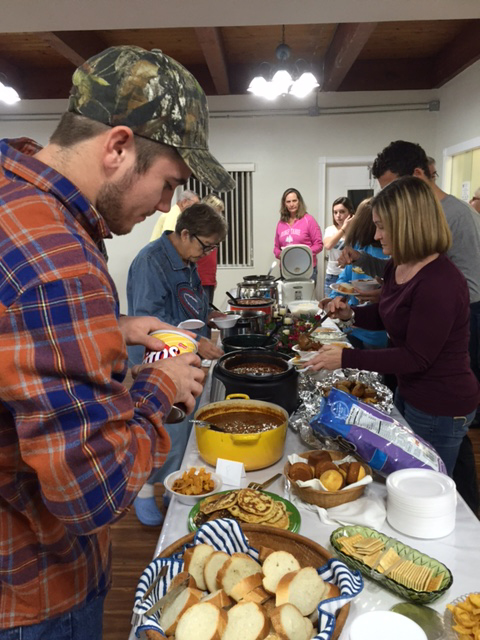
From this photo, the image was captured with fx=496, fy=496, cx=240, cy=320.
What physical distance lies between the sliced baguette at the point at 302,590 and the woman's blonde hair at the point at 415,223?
122 cm

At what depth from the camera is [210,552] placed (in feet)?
2.88

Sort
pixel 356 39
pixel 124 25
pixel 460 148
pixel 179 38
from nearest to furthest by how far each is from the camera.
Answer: pixel 124 25, pixel 356 39, pixel 179 38, pixel 460 148

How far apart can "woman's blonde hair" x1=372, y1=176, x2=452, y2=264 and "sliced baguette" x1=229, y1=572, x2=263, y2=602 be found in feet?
4.10

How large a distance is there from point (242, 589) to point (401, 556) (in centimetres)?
35

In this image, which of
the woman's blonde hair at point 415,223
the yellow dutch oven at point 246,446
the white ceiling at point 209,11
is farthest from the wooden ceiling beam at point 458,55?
the yellow dutch oven at point 246,446

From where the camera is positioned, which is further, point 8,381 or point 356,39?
point 356,39

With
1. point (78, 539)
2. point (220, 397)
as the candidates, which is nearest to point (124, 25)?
point (220, 397)

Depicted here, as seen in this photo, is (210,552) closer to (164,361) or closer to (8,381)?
(164,361)

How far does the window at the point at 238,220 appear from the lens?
6453mm

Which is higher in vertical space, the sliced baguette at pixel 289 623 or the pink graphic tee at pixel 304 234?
the pink graphic tee at pixel 304 234

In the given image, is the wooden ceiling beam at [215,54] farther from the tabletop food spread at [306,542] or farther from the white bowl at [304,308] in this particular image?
the tabletop food spread at [306,542]

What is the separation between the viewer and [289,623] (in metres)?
0.73

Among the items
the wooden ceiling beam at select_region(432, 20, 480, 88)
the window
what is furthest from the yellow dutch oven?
the window

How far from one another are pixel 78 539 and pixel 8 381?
415 millimetres
